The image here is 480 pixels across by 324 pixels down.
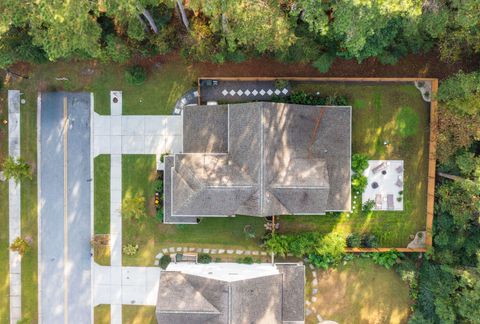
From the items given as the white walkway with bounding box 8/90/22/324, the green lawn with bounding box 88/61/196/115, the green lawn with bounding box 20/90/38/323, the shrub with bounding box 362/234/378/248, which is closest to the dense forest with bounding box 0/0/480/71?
the green lawn with bounding box 88/61/196/115

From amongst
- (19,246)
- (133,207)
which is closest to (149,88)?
(133,207)

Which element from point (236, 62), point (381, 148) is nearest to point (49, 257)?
point (236, 62)

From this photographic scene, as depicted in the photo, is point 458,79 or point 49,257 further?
point 49,257

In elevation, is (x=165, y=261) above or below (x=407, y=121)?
below

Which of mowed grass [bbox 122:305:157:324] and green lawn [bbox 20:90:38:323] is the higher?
green lawn [bbox 20:90:38:323]

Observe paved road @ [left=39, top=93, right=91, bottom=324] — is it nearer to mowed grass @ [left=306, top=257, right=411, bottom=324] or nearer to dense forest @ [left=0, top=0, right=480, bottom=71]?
dense forest @ [left=0, top=0, right=480, bottom=71]

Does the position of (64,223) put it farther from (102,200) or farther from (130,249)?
(130,249)

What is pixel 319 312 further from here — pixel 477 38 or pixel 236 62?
pixel 477 38
